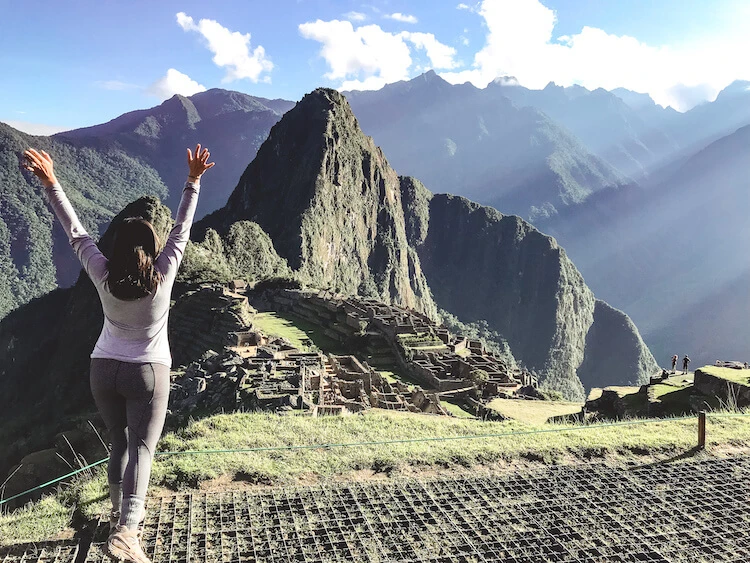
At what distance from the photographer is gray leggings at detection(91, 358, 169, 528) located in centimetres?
265

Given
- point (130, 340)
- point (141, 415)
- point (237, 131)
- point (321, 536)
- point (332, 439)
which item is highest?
point (237, 131)

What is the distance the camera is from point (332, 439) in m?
5.49

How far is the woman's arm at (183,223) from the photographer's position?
2766 mm

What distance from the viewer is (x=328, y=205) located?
9288cm

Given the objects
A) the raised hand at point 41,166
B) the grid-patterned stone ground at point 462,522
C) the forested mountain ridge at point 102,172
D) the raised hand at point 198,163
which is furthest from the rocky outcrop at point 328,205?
the raised hand at point 41,166

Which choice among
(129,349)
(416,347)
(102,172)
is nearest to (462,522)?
(129,349)

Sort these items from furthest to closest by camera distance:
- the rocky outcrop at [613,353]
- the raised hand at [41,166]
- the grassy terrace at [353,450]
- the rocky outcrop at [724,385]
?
the rocky outcrop at [613,353] → the rocky outcrop at [724,385] → the grassy terrace at [353,450] → the raised hand at [41,166]

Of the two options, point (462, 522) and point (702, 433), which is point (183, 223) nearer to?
point (462, 522)

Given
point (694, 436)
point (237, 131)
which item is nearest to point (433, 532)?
point (694, 436)

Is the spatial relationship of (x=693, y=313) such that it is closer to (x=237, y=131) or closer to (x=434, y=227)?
(x=434, y=227)

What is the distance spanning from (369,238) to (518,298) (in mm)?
45625

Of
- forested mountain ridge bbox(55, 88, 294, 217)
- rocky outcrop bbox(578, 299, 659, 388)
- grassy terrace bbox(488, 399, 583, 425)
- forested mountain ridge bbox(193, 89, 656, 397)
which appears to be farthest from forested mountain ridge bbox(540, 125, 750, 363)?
forested mountain ridge bbox(55, 88, 294, 217)

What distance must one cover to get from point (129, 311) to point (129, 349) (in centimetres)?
21

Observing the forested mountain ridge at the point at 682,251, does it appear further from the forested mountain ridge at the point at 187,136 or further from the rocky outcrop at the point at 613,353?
the forested mountain ridge at the point at 187,136
